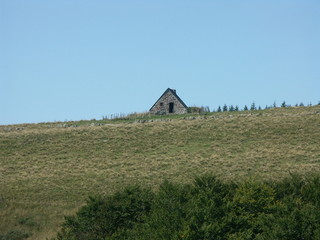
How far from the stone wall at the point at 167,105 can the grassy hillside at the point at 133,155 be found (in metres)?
6.68

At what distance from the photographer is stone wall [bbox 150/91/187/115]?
236 feet

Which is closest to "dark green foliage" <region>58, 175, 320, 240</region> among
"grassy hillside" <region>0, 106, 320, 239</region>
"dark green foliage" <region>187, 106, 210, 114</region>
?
"grassy hillside" <region>0, 106, 320, 239</region>

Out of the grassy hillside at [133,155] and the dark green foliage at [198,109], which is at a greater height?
the dark green foliage at [198,109]

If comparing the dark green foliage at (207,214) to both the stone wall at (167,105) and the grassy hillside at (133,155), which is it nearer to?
the grassy hillside at (133,155)

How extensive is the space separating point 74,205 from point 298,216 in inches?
668

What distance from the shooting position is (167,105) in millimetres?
71938

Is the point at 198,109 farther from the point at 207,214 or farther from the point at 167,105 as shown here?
the point at 207,214

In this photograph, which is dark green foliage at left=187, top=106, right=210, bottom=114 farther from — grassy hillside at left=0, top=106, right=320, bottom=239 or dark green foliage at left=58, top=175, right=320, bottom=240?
dark green foliage at left=58, top=175, right=320, bottom=240

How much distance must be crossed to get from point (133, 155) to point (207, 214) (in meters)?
30.3

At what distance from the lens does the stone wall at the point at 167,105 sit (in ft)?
236

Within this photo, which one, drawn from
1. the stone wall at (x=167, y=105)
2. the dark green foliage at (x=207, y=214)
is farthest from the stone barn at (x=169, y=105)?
the dark green foliage at (x=207, y=214)

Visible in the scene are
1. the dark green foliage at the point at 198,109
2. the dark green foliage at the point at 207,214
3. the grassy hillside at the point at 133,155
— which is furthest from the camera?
the dark green foliage at the point at 198,109

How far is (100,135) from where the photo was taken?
5531 centimetres

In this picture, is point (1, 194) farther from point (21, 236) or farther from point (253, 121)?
point (253, 121)
